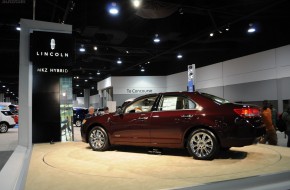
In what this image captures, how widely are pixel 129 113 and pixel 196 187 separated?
2.95 m

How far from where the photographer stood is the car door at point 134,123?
5.80m

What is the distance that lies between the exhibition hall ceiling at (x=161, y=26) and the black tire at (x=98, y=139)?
4494 mm

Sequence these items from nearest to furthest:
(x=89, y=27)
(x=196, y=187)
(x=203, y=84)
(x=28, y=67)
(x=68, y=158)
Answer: (x=196, y=187)
(x=68, y=158)
(x=28, y=67)
(x=89, y=27)
(x=203, y=84)

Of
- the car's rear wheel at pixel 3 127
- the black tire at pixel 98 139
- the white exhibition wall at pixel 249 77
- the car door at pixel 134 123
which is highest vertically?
the white exhibition wall at pixel 249 77

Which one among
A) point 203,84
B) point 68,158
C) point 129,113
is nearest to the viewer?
point 68,158

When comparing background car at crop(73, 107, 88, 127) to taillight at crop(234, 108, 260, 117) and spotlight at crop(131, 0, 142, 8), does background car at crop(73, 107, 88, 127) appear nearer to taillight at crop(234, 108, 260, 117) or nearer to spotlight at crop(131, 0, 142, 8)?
spotlight at crop(131, 0, 142, 8)

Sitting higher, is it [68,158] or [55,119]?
[55,119]

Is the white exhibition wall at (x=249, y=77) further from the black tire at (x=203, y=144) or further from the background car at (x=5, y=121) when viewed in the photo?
the background car at (x=5, y=121)

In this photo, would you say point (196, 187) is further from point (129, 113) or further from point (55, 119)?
point (55, 119)

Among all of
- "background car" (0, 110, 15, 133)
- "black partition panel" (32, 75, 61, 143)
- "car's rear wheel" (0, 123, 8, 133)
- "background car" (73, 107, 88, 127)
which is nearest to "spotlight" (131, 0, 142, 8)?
"black partition panel" (32, 75, 61, 143)

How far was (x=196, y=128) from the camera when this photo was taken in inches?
208

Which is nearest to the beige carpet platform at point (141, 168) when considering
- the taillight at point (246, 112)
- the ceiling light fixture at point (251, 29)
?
the taillight at point (246, 112)

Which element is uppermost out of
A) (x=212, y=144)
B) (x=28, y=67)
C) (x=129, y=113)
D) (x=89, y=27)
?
(x=89, y=27)

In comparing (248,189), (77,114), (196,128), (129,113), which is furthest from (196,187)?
(77,114)
